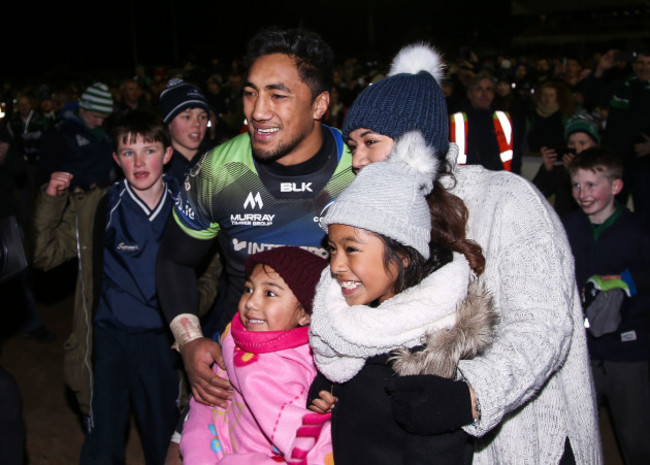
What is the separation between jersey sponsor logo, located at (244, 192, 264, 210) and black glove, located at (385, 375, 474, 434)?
1306 mm

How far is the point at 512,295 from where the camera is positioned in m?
1.83

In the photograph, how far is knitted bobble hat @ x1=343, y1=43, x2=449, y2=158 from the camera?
221 centimetres

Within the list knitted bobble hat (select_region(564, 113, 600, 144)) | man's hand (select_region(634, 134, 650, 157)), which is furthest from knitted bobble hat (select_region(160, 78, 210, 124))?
man's hand (select_region(634, 134, 650, 157))

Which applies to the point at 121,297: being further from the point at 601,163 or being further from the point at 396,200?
the point at 601,163

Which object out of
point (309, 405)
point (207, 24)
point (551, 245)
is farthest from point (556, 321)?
point (207, 24)

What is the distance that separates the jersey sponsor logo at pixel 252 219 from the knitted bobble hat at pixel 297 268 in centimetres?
23

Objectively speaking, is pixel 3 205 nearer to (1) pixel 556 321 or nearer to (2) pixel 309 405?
(2) pixel 309 405

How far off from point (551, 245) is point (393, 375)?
61cm

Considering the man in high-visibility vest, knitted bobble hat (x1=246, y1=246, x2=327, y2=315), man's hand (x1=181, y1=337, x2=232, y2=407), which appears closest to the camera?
knitted bobble hat (x1=246, y1=246, x2=327, y2=315)

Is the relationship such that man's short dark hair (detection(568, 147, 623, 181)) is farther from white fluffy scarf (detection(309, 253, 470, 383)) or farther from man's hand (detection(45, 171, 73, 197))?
man's hand (detection(45, 171, 73, 197))

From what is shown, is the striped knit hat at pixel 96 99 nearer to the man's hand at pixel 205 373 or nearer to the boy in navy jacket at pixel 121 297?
the boy in navy jacket at pixel 121 297

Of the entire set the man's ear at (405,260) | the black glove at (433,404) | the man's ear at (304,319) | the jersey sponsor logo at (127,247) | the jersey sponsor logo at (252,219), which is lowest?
the man's ear at (304,319)

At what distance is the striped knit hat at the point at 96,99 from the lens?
6047mm

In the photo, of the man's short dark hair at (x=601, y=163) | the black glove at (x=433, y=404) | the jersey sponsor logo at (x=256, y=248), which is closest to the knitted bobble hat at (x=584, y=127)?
the man's short dark hair at (x=601, y=163)
